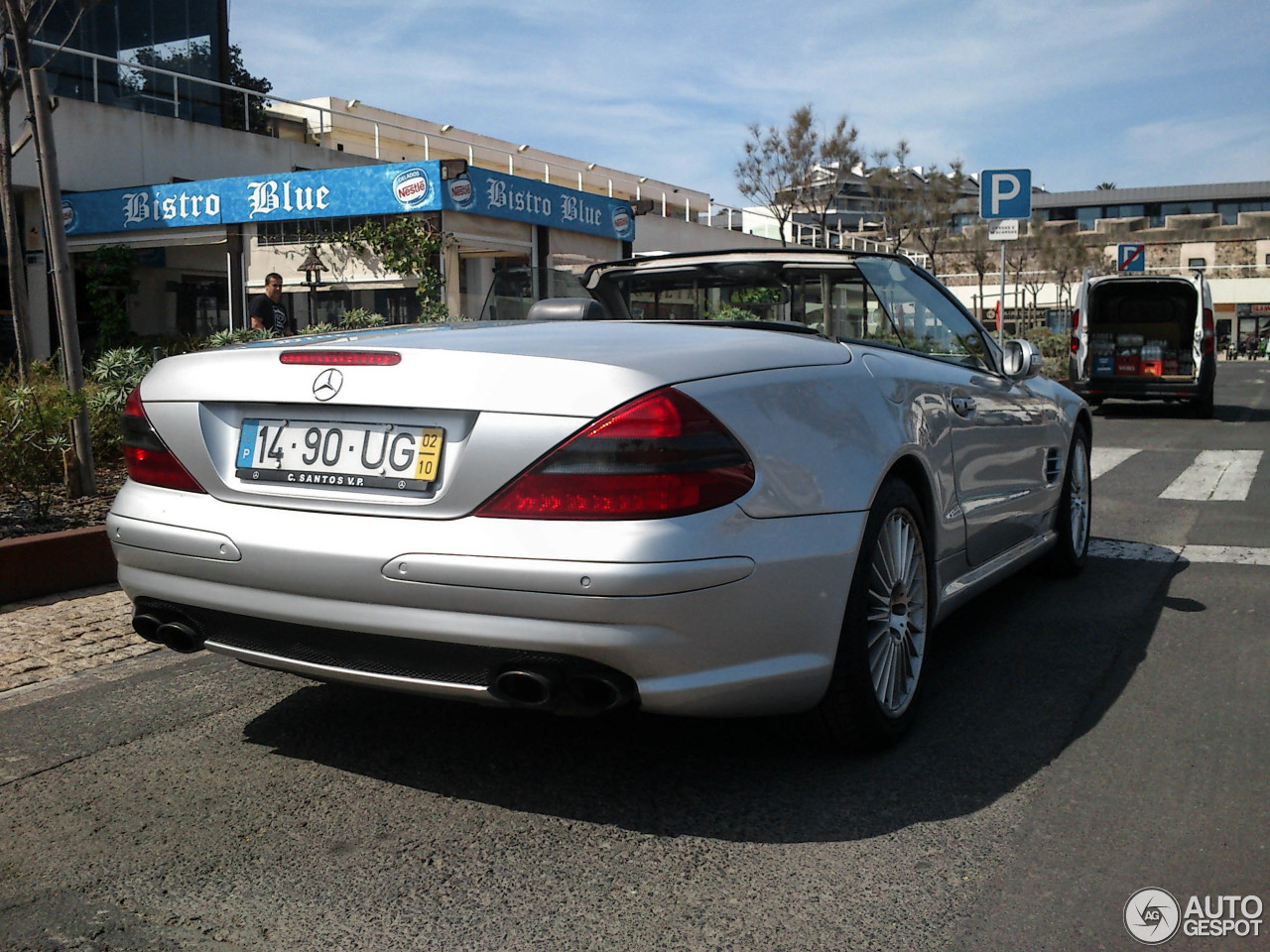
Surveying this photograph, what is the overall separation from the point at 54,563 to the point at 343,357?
139 inches

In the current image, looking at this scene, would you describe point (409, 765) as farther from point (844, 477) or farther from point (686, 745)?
point (844, 477)

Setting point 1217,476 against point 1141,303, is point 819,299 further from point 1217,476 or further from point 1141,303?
point 1141,303

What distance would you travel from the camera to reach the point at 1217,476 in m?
10.4

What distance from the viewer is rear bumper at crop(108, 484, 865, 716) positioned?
8.61ft

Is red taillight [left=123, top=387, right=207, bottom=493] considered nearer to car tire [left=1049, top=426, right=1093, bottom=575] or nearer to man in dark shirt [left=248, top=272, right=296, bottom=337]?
car tire [left=1049, top=426, right=1093, bottom=575]

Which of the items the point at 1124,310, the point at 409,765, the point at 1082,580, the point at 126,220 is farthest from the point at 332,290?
the point at 409,765

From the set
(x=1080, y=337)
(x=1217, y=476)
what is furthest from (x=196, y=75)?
(x=1217, y=476)

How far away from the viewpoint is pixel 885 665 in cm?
337

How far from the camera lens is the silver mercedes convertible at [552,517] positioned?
265cm

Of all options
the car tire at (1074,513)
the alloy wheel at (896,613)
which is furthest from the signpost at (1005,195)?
the alloy wheel at (896,613)

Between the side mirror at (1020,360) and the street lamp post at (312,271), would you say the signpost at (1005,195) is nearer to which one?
the street lamp post at (312,271)

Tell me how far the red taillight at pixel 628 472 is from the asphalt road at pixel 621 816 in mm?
812

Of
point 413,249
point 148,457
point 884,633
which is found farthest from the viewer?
point 413,249

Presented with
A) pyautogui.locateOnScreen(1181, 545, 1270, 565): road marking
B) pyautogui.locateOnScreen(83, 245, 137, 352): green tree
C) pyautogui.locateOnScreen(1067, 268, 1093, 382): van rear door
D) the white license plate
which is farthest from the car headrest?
pyautogui.locateOnScreen(83, 245, 137, 352): green tree
